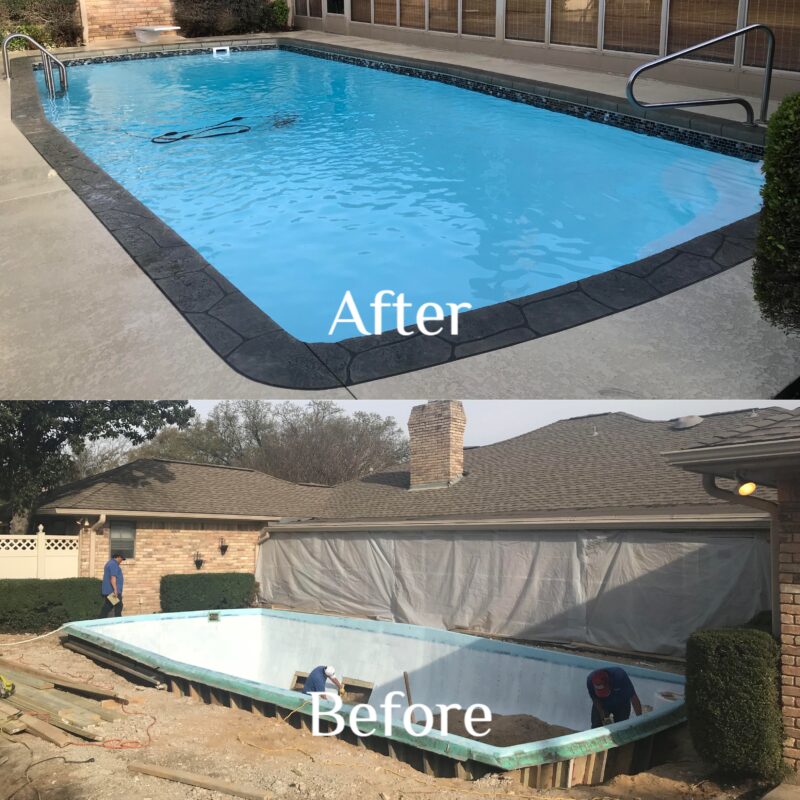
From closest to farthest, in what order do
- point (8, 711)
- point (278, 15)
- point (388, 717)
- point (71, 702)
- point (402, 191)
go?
1. point (388, 717)
2. point (8, 711)
3. point (71, 702)
4. point (402, 191)
5. point (278, 15)

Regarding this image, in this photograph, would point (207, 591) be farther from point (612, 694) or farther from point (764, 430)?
point (764, 430)

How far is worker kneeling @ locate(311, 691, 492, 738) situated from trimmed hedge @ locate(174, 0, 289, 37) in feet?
60.6

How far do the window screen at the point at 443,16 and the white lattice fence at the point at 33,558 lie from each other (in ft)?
39.8

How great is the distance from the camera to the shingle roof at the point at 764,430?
13.4ft

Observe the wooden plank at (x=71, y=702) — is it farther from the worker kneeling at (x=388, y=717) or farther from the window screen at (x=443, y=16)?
the window screen at (x=443, y=16)

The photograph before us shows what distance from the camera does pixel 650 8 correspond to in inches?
466

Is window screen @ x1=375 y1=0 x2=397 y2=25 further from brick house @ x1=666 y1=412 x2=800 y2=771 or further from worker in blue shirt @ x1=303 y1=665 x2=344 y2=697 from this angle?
brick house @ x1=666 y1=412 x2=800 y2=771

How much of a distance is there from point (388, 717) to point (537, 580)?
294cm

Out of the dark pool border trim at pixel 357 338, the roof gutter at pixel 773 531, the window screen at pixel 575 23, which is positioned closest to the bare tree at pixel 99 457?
the dark pool border trim at pixel 357 338

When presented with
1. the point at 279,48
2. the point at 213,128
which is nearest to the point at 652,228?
the point at 213,128

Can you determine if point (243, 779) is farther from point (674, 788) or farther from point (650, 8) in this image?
point (650, 8)

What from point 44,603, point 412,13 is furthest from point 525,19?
point 44,603

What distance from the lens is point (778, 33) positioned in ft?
32.3

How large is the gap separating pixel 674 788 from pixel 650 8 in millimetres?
10604
